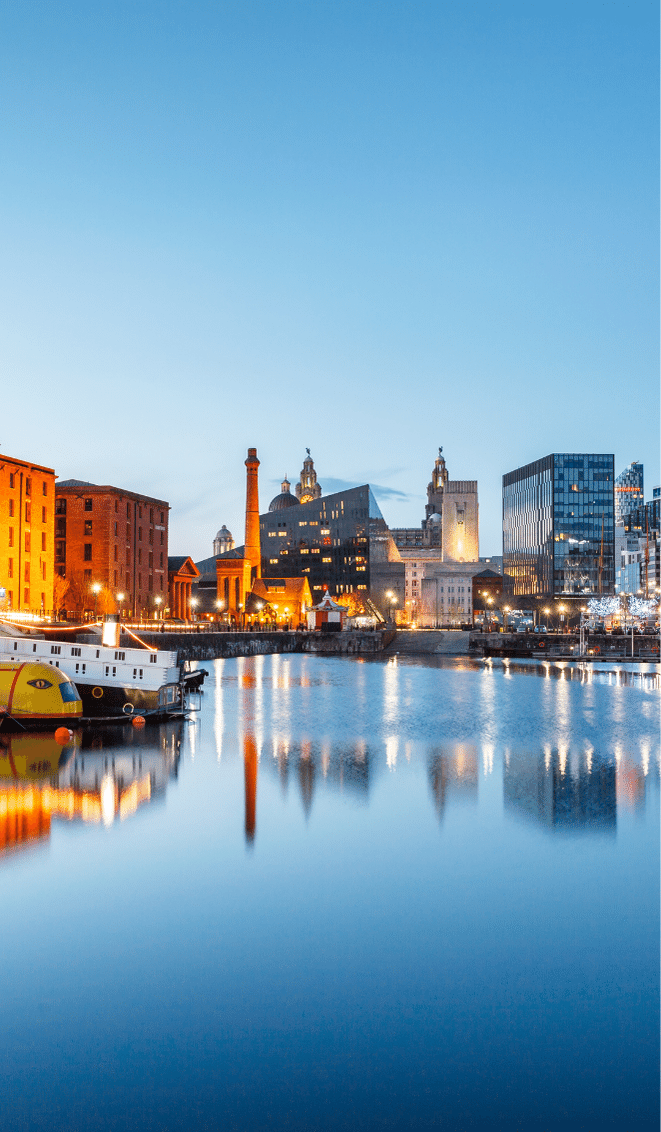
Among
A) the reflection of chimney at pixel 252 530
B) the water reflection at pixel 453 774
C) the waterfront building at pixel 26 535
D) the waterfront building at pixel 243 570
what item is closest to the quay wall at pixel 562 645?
the reflection of chimney at pixel 252 530

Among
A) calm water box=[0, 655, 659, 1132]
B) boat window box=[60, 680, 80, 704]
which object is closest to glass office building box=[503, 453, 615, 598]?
boat window box=[60, 680, 80, 704]

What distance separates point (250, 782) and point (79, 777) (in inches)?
186

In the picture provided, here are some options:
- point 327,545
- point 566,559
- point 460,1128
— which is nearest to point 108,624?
point 460,1128

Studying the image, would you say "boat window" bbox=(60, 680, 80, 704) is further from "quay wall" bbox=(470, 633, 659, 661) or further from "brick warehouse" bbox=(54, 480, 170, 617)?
"quay wall" bbox=(470, 633, 659, 661)

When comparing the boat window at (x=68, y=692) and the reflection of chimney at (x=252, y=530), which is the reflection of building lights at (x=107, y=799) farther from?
the reflection of chimney at (x=252, y=530)

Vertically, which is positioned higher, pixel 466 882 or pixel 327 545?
pixel 327 545

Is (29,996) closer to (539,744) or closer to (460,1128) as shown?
(460,1128)

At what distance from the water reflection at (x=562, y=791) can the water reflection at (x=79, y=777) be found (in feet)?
31.7

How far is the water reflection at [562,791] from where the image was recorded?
19.8m

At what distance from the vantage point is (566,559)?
152250 millimetres

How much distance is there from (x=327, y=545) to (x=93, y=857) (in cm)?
13860

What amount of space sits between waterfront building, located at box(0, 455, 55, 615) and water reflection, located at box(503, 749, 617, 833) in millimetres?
55136

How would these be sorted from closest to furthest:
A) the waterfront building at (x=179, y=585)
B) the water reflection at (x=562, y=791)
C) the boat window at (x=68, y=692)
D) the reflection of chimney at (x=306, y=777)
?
Answer: the water reflection at (x=562, y=791) → the reflection of chimney at (x=306, y=777) → the boat window at (x=68, y=692) → the waterfront building at (x=179, y=585)

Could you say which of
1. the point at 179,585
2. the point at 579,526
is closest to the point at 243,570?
the point at 179,585
